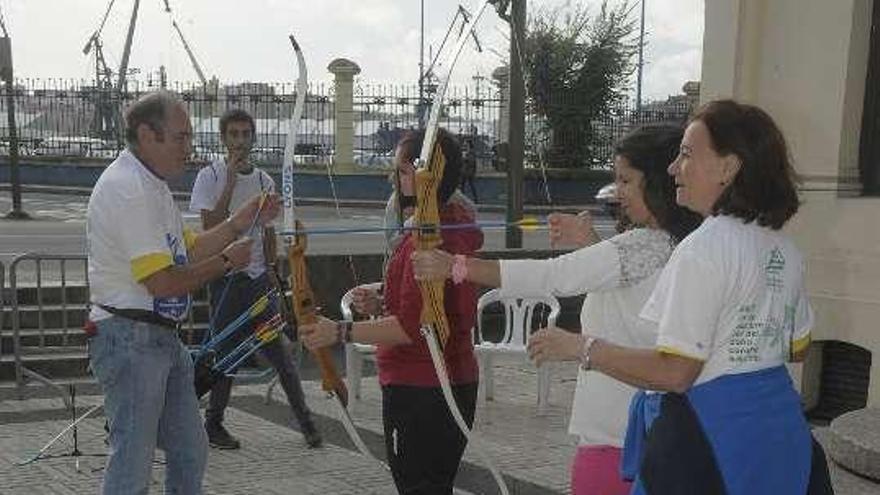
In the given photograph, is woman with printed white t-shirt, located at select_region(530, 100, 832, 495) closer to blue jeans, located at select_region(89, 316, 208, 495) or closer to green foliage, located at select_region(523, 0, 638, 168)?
blue jeans, located at select_region(89, 316, 208, 495)

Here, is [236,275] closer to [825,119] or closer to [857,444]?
[857,444]

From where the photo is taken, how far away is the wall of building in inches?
251

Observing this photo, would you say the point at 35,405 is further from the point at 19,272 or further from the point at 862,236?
the point at 862,236

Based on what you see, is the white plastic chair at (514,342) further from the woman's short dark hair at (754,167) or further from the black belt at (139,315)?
the woman's short dark hair at (754,167)

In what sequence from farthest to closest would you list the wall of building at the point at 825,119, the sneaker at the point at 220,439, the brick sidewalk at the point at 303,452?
the wall of building at the point at 825,119 → the sneaker at the point at 220,439 → the brick sidewalk at the point at 303,452

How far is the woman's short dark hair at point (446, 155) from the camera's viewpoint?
11.4 ft

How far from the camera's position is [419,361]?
341cm

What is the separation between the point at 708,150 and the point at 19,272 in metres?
10.1

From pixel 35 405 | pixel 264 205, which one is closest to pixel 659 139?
pixel 264 205

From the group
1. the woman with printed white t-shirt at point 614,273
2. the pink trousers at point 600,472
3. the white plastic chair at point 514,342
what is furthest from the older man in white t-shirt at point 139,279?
the white plastic chair at point 514,342

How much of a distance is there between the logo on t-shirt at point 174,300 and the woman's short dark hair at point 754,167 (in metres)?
2.01

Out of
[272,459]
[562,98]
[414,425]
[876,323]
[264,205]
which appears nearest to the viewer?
[414,425]

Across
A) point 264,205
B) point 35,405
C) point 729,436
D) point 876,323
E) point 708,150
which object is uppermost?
point 708,150

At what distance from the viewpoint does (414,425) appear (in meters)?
3.42
